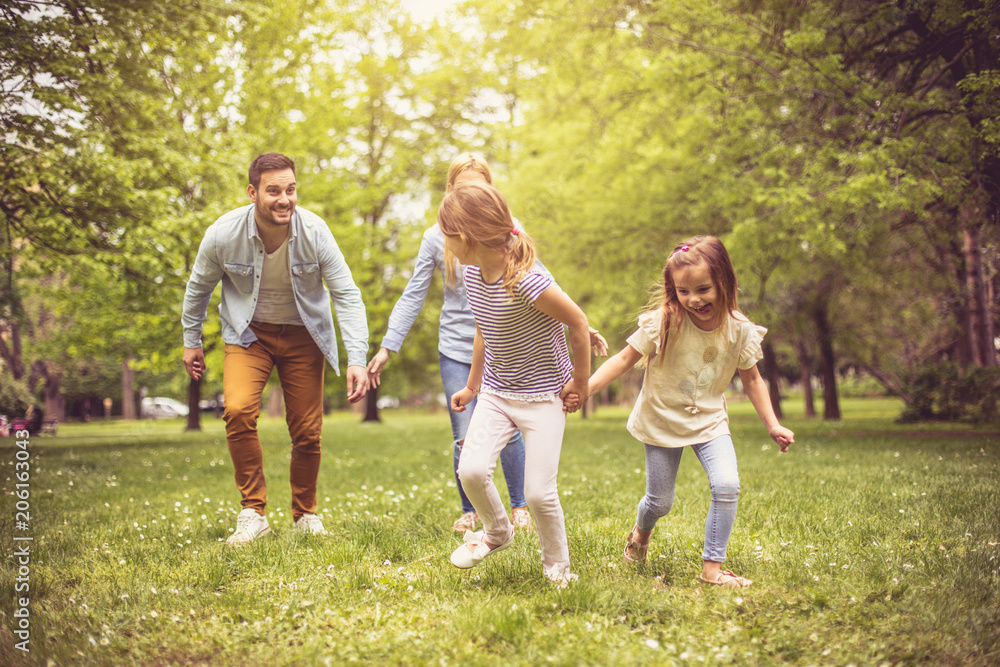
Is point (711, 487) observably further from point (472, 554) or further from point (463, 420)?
point (463, 420)

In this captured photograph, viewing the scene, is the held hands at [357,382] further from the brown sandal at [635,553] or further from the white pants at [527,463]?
the brown sandal at [635,553]

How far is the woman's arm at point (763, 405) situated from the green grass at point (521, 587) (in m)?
0.65

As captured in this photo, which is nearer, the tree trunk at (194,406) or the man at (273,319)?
the man at (273,319)

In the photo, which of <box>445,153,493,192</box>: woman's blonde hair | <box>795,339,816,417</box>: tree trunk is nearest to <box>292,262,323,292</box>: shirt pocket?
<box>445,153,493,192</box>: woman's blonde hair

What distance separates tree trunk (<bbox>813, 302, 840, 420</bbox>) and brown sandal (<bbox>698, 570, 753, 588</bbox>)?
15.8 m

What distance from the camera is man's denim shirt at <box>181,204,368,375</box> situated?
14.0ft

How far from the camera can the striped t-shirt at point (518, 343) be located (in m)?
3.04

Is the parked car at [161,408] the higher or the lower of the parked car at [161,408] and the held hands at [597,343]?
the lower

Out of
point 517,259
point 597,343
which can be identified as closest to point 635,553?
point 597,343

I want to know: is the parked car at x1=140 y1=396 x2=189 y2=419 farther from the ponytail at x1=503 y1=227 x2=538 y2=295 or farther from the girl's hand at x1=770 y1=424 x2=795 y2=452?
the girl's hand at x1=770 y1=424 x2=795 y2=452

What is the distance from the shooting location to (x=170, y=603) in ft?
9.87

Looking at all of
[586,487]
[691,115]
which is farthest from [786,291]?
[586,487]

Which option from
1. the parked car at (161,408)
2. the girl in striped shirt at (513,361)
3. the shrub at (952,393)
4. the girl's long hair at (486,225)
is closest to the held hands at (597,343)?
the girl in striped shirt at (513,361)

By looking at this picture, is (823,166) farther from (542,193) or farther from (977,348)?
(977,348)
